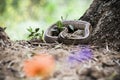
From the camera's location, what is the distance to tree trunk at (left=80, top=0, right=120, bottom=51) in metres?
4.90

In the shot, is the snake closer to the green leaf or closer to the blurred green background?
the green leaf

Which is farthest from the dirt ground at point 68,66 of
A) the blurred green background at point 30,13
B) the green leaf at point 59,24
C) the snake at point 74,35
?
the blurred green background at point 30,13

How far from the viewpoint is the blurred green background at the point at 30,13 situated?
20.9 meters

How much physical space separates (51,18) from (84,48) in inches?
746

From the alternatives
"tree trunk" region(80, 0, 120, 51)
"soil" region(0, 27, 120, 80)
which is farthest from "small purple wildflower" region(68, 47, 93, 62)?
"tree trunk" region(80, 0, 120, 51)

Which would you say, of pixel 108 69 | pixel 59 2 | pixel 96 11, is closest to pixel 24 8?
pixel 59 2

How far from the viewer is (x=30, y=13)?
76.5 ft

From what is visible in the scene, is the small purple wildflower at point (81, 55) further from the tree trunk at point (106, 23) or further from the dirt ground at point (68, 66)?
the tree trunk at point (106, 23)

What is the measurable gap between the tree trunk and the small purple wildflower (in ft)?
1.63

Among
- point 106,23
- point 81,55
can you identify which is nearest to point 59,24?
point 106,23

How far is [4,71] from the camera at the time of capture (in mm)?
3441

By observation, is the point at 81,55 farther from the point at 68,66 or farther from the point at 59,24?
the point at 59,24

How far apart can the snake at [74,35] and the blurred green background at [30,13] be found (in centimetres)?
1415

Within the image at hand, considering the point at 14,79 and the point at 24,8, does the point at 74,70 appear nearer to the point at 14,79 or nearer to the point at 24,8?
the point at 14,79
